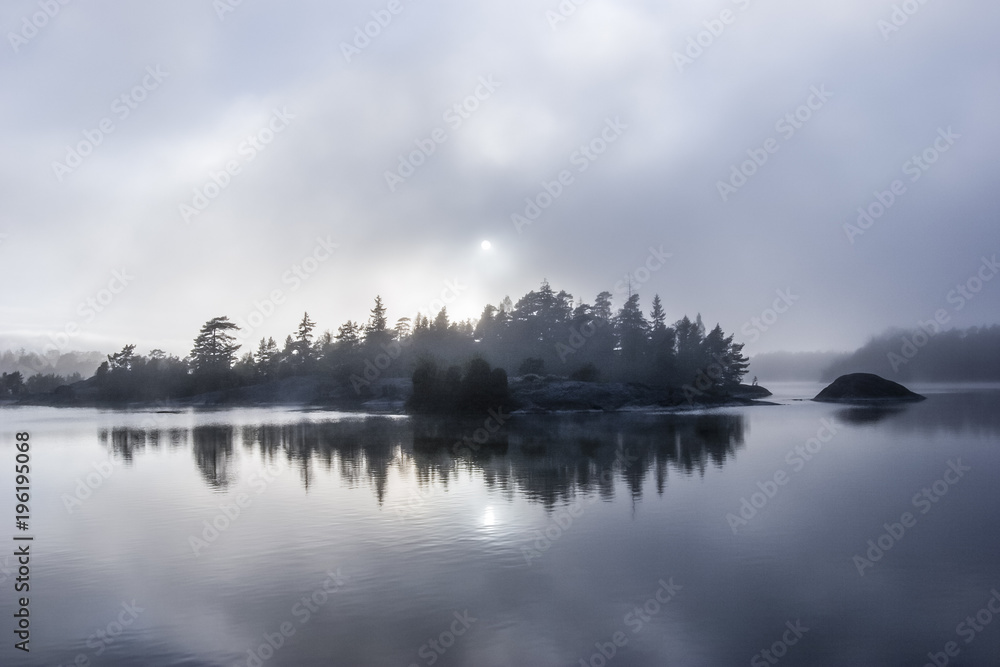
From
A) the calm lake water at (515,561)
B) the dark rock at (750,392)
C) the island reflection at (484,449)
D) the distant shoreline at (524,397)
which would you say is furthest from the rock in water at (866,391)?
the calm lake water at (515,561)

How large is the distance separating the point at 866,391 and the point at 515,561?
144030mm

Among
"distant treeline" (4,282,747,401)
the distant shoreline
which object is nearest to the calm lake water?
the distant shoreline

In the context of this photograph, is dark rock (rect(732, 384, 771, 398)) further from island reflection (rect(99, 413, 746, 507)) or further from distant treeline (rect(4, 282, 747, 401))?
island reflection (rect(99, 413, 746, 507))

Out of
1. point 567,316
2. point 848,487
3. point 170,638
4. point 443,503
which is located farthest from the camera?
point 567,316

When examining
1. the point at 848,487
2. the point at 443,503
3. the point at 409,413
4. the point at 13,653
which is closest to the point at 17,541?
the point at 13,653

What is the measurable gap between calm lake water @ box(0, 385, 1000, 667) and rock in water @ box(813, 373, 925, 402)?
105 metres

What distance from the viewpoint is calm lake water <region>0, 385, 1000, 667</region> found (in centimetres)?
1537

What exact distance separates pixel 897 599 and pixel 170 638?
18.8m

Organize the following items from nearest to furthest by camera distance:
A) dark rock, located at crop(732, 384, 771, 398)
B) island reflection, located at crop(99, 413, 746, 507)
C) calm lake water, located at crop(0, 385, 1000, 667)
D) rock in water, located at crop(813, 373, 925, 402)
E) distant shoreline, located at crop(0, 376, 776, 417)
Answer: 1. calm lake water, located at crop(0, 385, 1000, 667)
2. island reflection, located at crop(99, 413, 746, 507)
3. distant shoreline, located at crop(0, 376, 776, 417)
4. rock in water, located at crop(813, 373, 925, 402)
5. dark rock, located at crop(732, 384, 771, 398)

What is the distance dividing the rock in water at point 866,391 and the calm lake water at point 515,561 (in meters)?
105

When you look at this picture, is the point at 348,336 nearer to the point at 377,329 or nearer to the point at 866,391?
the point at 377,329

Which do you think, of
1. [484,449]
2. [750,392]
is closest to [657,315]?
[750,392]

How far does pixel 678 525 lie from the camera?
26.7 meters

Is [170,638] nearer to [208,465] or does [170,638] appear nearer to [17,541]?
[17,541]
